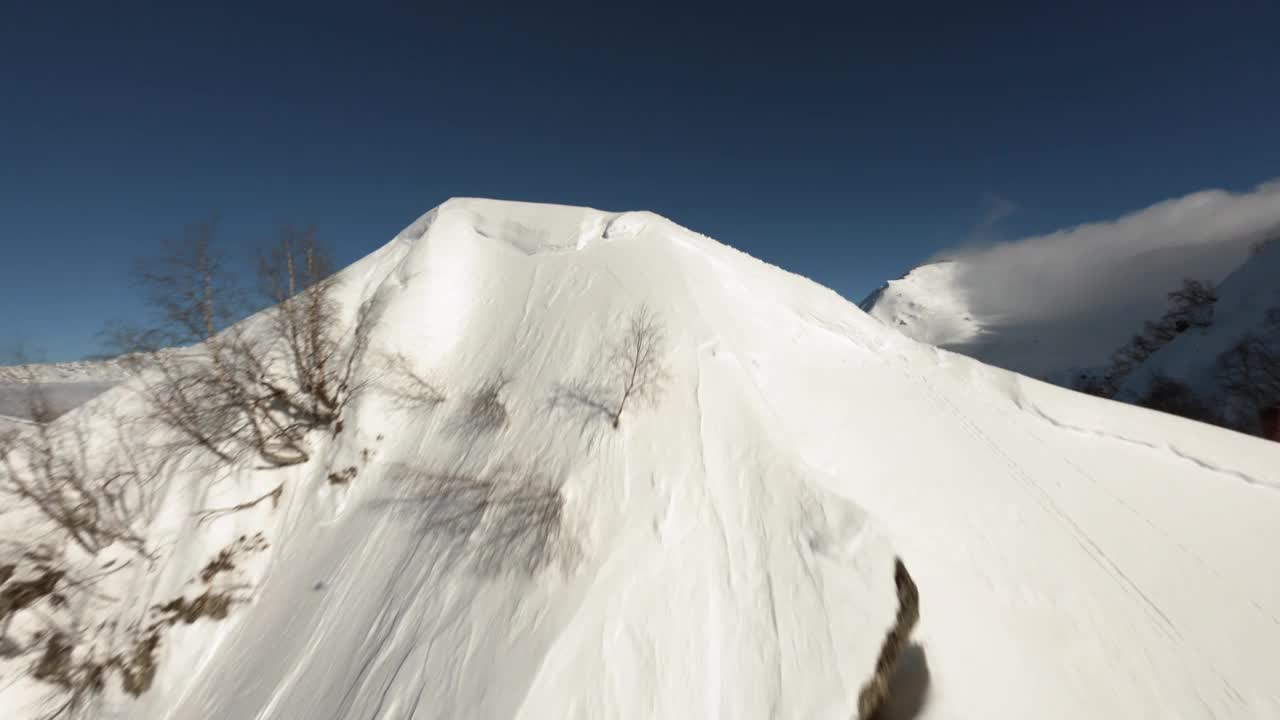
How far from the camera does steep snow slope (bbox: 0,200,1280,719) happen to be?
616 centimetres

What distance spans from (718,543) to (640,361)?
15.6 feet

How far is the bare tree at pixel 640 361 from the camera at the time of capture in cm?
944

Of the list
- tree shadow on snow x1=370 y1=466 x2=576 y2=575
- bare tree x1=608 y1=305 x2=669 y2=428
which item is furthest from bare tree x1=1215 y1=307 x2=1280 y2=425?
tree shadow on snow x1=370 y1=466 x2=576 y2=575

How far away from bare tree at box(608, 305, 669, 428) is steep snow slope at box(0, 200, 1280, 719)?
0.40 m

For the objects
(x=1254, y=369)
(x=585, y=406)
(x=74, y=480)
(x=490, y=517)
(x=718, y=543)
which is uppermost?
(x=1254, y=369)

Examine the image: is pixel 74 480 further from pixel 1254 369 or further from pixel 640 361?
pixel 1254 369

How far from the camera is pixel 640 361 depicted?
33.4 feet

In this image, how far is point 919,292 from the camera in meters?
171

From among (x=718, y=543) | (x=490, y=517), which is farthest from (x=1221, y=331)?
(x=490, y=517)

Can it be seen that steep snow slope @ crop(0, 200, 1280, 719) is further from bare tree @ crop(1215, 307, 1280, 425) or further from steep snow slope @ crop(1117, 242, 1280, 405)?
steep snow slope @ crop(1117, 242, 1280, 405)

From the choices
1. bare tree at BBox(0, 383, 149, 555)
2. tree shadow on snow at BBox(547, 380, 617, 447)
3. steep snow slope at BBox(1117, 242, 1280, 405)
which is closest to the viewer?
bare tree at BBox(0, 383, 149, 555)

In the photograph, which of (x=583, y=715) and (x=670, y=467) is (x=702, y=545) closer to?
(x=670, y=467)

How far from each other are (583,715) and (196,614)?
9.66m

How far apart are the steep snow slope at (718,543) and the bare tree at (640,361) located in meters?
0.40
